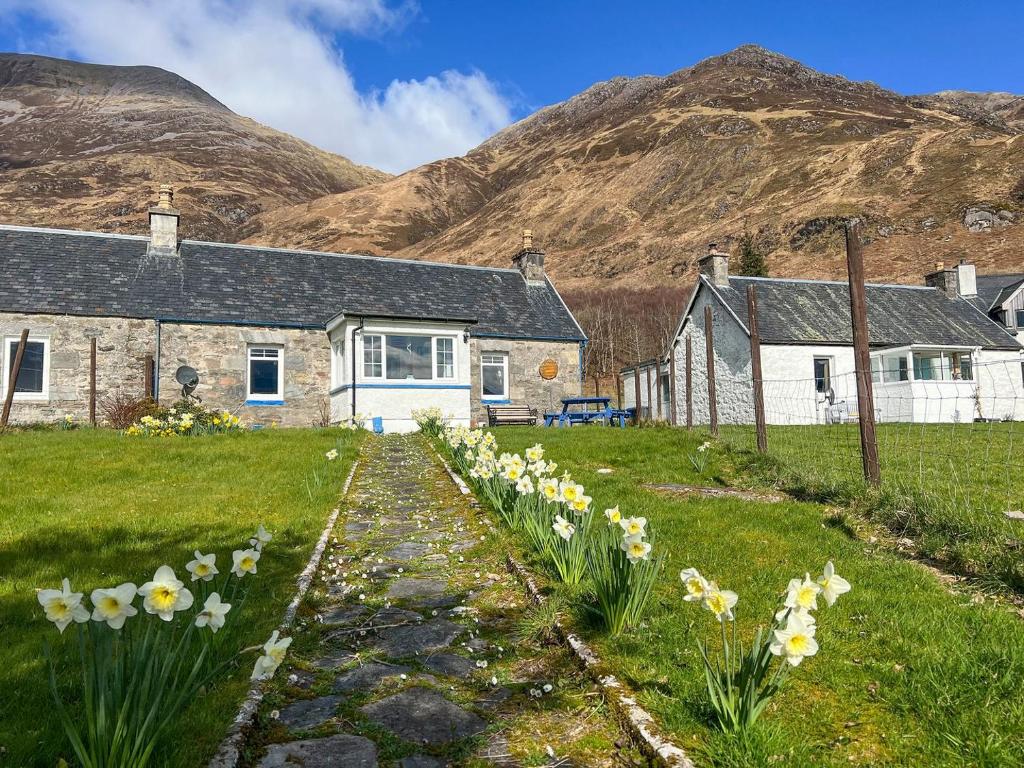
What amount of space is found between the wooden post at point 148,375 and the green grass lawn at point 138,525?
5879 mm

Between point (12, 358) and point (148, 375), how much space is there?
11.1 ft

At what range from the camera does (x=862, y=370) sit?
692 centimetres

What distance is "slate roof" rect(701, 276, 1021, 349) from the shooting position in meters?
24.6

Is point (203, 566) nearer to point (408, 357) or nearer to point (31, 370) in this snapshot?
point (408, 357)

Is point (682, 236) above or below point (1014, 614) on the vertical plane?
above

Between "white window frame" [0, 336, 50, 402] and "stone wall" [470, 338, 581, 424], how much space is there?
12.0 meters

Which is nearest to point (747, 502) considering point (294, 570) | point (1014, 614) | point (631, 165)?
point (1014, 614)

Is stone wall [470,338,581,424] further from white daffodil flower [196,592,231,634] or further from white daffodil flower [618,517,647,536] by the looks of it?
white daffodil flower [196,592,231,634]

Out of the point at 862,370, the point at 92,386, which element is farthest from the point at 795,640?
the point at 92,386

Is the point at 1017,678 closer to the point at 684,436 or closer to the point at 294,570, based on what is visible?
the point at 294,570

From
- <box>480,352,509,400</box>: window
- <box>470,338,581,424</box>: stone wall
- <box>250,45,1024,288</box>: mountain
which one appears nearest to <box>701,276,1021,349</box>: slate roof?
<box>470,338,581,424</box>: stone wall

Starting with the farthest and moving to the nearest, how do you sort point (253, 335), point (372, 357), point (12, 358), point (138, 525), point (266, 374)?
point (266, 374)
point (253, 335)
point (372, 357)
point (12, 358)
point (138, 525)

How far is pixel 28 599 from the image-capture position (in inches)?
157

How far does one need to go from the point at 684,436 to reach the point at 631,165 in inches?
3734
